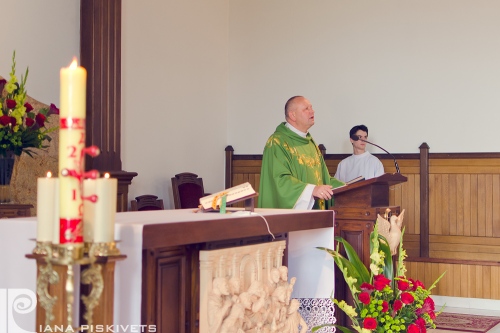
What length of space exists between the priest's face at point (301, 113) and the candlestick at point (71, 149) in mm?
3862

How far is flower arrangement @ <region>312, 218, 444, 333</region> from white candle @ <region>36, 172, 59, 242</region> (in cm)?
239

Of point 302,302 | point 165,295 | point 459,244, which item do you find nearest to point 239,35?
point 459,244

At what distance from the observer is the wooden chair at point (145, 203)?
741cm

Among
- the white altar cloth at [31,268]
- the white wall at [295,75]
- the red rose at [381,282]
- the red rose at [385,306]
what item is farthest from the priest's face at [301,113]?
the white altar cloth at [31,268]

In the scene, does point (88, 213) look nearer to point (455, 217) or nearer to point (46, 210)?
point (46, 210)

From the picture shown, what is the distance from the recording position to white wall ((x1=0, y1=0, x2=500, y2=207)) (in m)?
8.06

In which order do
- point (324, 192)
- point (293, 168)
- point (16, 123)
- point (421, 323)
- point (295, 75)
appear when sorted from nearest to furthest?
point (421, 323) → point (16, 123) → point (324, 192) → point (293, 168) → point (295, 75)

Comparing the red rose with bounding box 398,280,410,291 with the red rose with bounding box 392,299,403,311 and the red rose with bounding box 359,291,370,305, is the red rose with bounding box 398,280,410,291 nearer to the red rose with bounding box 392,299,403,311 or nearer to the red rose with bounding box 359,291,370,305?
the red rose with bounding box 392,299,403,311

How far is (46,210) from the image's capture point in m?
2.04

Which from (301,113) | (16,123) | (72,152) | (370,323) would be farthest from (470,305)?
(72,152)

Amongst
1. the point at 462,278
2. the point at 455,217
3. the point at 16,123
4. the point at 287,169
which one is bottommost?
the point at 462,278

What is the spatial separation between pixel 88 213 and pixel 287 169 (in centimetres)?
345

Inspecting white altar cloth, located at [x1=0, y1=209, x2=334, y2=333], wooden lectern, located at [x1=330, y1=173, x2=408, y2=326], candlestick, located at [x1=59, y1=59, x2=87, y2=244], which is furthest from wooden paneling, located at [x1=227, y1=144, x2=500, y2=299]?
candlestick, located at [x1=59, y1=59, x2=87, y2=244]

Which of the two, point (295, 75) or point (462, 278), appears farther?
point (295, 75)
